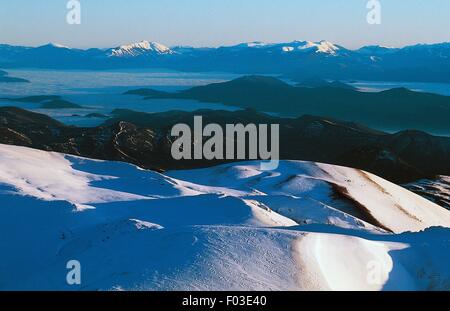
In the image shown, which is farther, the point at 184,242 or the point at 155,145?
the point at 155,145

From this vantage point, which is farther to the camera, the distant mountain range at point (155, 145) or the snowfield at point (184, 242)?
the distant mountain range at point (155, 145)

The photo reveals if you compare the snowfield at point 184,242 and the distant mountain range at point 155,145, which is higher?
the snowfield at point 184,242

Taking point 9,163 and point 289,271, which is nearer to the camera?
point 289,271

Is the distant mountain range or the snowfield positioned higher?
the snowfield

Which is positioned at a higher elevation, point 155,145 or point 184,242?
point 184,242

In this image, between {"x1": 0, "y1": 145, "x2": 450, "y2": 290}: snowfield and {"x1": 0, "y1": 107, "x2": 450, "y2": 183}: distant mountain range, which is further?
{"x1": 0, "y1": 107, "x2": 450, "y2": 183}: distant mountain range

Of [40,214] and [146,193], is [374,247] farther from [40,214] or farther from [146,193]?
[146,193]
